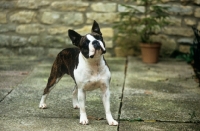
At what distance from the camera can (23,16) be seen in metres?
7.24

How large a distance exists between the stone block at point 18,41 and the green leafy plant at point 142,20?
6.29ft

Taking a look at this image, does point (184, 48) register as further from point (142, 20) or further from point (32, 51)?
point (32, 51)

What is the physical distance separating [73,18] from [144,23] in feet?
4.86

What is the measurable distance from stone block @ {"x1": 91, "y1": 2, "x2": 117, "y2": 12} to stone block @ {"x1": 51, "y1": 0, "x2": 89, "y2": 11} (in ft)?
0.55

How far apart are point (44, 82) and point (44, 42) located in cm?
214

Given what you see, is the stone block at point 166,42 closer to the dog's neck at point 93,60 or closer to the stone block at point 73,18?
the stone block at point 73,18

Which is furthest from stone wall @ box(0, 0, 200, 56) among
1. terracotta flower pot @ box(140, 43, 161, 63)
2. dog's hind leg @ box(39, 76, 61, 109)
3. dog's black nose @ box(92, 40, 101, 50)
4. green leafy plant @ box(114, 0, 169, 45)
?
dog's black nose @ box(92, 40, 101, 50)

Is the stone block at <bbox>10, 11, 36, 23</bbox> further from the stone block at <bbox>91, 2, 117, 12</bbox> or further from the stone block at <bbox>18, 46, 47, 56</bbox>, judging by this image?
the stone block at <bbox>91, 2, 117, 12</bbox>

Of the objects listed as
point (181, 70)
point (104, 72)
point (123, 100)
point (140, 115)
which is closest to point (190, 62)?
point (181, 70)

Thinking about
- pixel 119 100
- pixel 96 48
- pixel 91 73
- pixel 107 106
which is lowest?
pixel 119 100

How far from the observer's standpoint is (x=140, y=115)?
3.84 m

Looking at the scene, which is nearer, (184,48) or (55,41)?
(184,48)

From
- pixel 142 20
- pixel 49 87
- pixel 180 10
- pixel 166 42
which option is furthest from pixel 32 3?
pixel 49 87

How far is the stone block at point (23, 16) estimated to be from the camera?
721 cm
